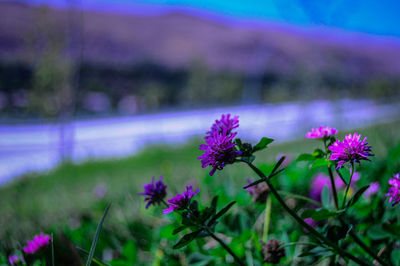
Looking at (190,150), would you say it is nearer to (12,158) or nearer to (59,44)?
(59,44)

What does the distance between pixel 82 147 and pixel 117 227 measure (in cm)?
1593

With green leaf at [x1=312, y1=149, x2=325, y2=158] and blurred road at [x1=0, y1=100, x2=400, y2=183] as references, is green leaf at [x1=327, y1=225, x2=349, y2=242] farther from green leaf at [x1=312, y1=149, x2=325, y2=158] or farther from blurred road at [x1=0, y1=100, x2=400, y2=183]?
Answer: blurred road at [x1=0, y1=100, x2=400, y2=183]

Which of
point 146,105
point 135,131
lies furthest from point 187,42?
point 135,131

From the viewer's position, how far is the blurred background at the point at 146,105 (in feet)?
4.33

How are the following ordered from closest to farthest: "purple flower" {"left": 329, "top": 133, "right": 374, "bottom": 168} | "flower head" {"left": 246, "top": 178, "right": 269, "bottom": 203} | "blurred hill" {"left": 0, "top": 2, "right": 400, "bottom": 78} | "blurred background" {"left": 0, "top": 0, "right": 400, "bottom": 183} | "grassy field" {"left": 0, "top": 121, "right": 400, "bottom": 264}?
"purple flower" {"left": 329, "top": 133, "right": 374, "bottom": 168}
"flower head" {"left": 246, "top": 178, "right": 269, "bottom": 203}
"grassy field" {"left": 0, "top": 121, "right": 400, "bottom": 264}
"blurred background" {"left": 0, "top": 0, "right": 400, "bottom": 183}
"blurred hill" {"left": 0, "top": 2, "right": 400, "bottom": 78}

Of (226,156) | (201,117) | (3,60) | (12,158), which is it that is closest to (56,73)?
(12,158)

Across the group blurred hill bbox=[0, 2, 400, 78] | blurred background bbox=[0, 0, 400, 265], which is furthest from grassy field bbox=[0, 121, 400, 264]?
blurred hill bbox=[0, 2, 400, 78]

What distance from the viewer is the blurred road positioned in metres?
12.0

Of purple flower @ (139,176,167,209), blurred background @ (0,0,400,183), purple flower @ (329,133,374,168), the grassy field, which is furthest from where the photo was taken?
blurred background @ (0,0,400,183)

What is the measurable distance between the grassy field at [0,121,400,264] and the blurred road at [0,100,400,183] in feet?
5.14

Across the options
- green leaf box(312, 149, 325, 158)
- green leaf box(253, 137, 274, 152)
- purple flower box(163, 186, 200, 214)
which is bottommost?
purple flower box(163, 186, 200, 214)

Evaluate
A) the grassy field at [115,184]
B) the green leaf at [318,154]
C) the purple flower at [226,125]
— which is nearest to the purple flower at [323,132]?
the green leaf at [318,154]

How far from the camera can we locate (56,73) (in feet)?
36.6

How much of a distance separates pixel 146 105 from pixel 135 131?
34.4 feet
